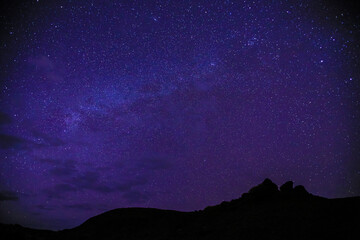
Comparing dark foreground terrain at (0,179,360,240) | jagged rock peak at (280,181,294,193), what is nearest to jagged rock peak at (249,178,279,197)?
dark foreground terrain at (0,179,360,240)

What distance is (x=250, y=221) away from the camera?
1518 cm

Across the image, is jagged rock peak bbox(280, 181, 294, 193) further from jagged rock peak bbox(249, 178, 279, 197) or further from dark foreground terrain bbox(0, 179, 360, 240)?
jagged rock peak bbox(249, 178, 279, 197)

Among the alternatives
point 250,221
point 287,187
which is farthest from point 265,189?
point 250,221

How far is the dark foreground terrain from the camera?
12859 mm

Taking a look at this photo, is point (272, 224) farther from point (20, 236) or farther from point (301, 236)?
point (20, 236)

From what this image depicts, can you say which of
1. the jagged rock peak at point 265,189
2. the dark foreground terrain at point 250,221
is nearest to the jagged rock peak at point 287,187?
the dark foreground terrain at point 250,221

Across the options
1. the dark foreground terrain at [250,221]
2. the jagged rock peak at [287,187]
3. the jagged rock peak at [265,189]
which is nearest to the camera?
the dark foreground terrain at [250,221]

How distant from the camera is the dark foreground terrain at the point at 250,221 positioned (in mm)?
12859

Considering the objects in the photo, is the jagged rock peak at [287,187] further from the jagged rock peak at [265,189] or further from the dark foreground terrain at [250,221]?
the jagged rock peak at [265,189]

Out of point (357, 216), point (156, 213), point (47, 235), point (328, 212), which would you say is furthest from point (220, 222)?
point (47, 235)

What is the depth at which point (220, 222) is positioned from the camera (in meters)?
17.0

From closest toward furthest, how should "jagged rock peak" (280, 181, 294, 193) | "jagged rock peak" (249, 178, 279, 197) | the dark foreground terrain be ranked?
the dark foreground terrain, "jagged rock peak" (249, 178, 279, 197), "jagged rock peak" (280, 181, 294, 193)

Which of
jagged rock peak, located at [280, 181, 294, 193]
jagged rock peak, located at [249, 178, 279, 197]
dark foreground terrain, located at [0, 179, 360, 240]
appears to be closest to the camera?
dark foreground terrain, located at [0, 179, 360, 240]

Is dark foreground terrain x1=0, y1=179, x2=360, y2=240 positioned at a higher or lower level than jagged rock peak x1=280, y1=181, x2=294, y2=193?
lower
